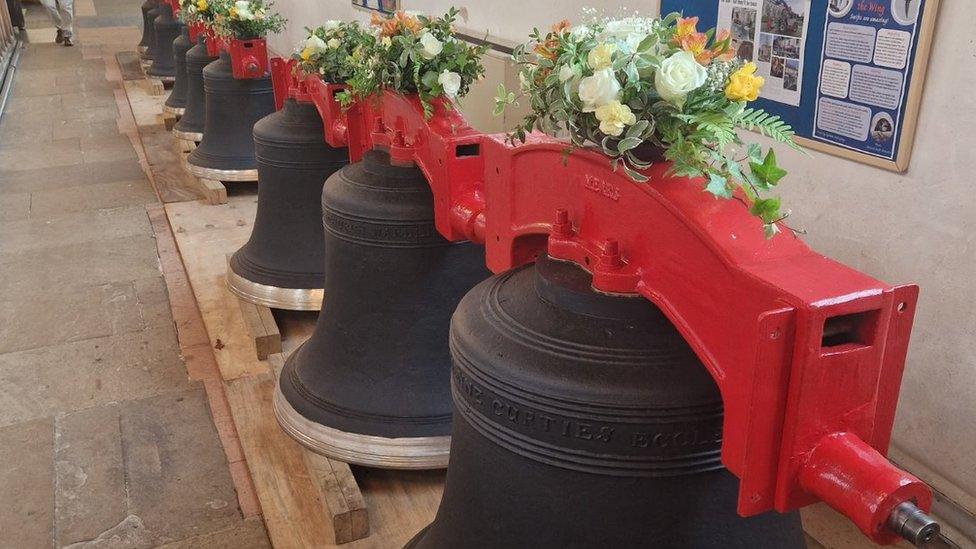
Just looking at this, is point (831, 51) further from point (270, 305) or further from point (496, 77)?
point (270, 305)

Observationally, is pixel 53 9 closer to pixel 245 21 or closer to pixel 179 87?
pixel 179 87

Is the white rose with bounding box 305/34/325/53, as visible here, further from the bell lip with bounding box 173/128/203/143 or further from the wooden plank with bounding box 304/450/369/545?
the bell lip with bounding box 173/128/203/143

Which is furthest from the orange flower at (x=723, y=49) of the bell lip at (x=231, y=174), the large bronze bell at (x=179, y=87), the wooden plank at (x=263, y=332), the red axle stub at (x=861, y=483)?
the large bronze bell at (x=179, y=87)

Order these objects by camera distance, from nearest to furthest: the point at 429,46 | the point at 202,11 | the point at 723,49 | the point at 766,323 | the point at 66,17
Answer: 1. the point at 766,323
2. the point at 723,49
3. the point at 429,46
4. the point at 202,11
5. the point at 66,17

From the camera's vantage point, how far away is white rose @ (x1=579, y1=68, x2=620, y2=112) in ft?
4.30

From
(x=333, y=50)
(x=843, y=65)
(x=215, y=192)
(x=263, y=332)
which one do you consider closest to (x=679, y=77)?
(x=843, y=65)

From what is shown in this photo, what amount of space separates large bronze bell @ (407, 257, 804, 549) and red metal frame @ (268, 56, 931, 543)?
7 cm

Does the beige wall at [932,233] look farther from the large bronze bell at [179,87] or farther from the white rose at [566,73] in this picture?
the large bronze bell at [179,87]

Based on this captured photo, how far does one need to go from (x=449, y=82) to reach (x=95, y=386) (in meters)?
2.07

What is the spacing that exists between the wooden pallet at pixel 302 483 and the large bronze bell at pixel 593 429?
936 millimetres

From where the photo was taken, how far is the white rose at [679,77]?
126 centimetres

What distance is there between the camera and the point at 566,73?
138 cm

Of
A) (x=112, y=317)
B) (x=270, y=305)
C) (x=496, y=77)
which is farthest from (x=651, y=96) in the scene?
(x=112, y=317)

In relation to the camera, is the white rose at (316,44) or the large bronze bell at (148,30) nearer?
the white rose at (316,44)
